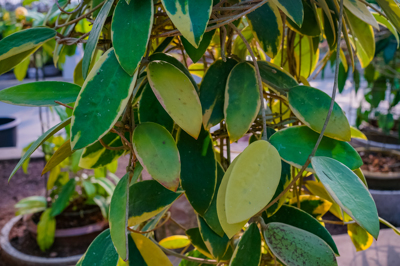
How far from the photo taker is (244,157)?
23 cm

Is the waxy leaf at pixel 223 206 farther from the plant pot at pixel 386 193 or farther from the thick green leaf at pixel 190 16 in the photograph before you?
the plant pot at pixel 386 193

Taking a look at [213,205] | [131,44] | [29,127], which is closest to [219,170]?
[213,205]

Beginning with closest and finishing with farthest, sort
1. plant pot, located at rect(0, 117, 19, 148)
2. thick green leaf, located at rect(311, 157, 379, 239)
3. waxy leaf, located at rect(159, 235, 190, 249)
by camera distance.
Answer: thick green leaf, located at rect(311, 157, 379, 239)
waxy leaf, located at rect(159, 235, 190, 249)
plant pot, located at rect(0, 117, 19, 148)

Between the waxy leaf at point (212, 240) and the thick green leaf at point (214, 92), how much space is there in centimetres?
10

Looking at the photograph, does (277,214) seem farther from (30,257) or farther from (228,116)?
(30,257)

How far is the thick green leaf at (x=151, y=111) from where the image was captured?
293mm

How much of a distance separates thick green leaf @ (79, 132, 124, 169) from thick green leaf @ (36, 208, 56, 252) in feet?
2.86

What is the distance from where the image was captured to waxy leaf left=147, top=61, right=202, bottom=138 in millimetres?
249

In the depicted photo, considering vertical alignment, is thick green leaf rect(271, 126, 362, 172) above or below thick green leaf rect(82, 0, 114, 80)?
below

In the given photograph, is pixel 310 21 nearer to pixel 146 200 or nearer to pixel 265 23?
pixel 265 23

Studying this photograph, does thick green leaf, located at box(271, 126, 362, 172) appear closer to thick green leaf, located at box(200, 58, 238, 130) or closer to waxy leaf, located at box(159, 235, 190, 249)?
thick green leaf, located at box(200, 58, 238, 130)

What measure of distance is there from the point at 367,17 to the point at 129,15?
23 cm

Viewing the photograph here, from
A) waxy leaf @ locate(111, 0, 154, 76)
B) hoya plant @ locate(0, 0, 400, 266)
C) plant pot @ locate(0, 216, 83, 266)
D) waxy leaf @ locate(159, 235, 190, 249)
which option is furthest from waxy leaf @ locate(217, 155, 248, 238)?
plant pot @ locate(0, 216, 83, 266)

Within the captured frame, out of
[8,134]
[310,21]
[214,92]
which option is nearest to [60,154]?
[214,92]
